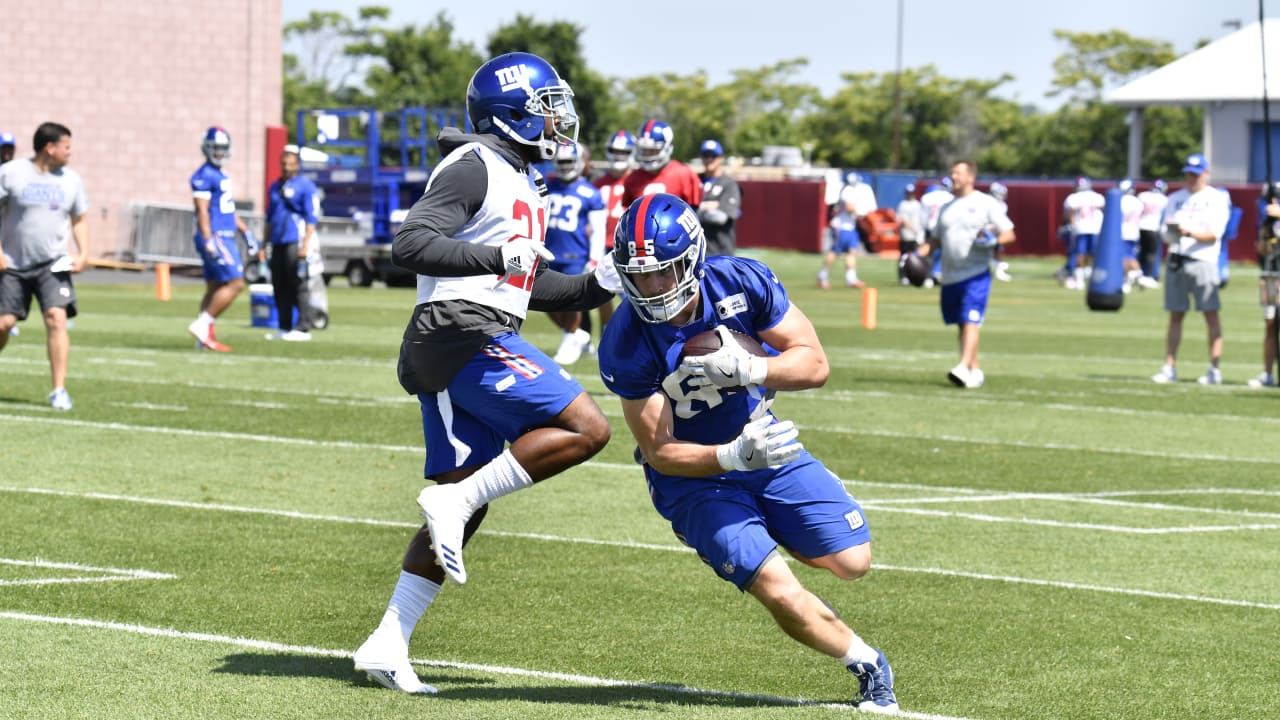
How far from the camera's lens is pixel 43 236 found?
12812 millimetres

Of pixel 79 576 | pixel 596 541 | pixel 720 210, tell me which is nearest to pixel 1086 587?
pixel 596 541

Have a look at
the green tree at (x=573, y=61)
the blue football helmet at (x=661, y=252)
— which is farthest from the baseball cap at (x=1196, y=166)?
the green tree at (x=573, y=61)

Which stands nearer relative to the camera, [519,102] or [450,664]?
[519,102]

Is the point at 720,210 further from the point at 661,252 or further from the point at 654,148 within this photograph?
the point at 661,252

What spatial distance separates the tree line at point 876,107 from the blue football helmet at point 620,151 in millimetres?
57484

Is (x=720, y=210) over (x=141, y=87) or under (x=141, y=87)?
under

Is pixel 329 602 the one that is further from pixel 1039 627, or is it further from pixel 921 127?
pixel 921 127

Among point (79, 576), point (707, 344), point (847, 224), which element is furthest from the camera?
point (847, 224)

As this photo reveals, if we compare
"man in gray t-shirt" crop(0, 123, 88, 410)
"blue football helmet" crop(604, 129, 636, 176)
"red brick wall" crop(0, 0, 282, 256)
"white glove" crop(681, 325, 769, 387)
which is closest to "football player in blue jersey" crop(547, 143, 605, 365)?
"blue football helmet" crop(604, 129, 636, 176)

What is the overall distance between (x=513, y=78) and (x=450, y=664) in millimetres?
1979

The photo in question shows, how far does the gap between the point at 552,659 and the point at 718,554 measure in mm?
1104

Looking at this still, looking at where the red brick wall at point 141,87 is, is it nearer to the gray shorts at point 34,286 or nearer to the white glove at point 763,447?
the gray shorts at point 34,286

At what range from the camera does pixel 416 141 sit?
36.3m

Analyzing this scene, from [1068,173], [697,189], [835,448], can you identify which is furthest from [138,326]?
[1068,173]
